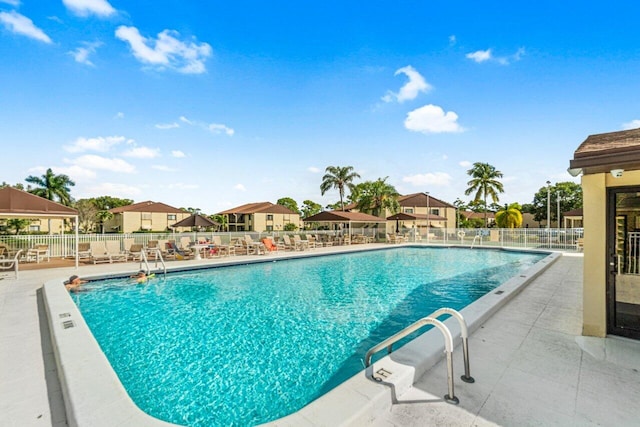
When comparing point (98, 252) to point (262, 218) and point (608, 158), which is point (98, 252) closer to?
point (608, 158)

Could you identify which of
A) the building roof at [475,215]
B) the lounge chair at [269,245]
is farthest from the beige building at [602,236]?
the building roof at [475,215]

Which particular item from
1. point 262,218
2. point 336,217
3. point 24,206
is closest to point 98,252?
Answer: point 24,206

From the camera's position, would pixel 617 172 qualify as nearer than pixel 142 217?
Yes

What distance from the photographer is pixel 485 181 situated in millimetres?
39031

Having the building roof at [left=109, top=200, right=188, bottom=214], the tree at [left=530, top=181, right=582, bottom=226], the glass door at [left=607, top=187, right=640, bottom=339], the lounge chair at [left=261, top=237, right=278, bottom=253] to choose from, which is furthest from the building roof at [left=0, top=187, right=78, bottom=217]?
the tree at [left=530, top=181, right=582, bottom=226]

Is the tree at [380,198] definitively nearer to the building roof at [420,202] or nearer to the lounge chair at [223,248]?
the building roof at [420,202]

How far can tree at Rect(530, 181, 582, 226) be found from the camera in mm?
46781

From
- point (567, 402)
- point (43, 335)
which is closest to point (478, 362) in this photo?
point (567, 402)

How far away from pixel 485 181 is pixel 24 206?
4324 centimetres

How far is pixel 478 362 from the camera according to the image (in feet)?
11.6

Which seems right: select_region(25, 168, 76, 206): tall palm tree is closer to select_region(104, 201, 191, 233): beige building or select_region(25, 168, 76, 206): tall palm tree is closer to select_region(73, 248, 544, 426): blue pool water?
select_region(104, 201, 191, 233): beige building

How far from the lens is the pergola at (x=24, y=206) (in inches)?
381

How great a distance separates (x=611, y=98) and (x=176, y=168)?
26.7 metres

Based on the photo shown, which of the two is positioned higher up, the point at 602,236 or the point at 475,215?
the point at 602,236
